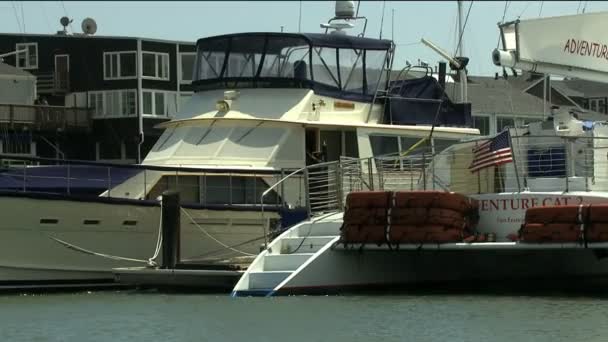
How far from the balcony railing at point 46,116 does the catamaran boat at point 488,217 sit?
32.6 meters

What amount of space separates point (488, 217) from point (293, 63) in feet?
18.6

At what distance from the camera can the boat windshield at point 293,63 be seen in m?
24.8

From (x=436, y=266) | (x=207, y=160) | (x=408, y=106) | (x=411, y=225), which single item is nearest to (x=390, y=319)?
(x=411, y=225)

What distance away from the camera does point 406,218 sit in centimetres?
2020

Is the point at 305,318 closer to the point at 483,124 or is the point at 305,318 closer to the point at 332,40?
the point at 332,40

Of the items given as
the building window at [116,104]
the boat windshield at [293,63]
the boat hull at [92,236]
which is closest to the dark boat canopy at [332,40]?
the boat windshield at [293,63]

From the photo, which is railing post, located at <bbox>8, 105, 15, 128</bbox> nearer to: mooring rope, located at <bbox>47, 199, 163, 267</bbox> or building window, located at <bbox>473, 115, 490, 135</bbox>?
building window, located at <bbox>473, 115, 490, 135</bbox>

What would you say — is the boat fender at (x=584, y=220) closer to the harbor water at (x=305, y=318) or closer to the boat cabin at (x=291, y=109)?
the harbor water at (x=305, y=318)

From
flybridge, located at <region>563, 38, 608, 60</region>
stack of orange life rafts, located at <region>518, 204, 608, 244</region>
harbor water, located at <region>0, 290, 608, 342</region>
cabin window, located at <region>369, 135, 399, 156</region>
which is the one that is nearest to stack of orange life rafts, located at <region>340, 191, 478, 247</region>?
harbor water, located at <region>0, 290, 608, 342</region>

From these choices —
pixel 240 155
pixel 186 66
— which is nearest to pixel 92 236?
pixel 240 155

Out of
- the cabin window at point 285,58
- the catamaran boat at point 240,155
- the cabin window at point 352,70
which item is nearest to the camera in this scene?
the catamaran boat at point 240,155

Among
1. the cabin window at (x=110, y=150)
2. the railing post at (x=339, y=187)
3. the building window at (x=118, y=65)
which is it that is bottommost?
the railing post at (x=339, y=187)

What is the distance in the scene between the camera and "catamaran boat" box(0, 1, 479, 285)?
21.7 metres

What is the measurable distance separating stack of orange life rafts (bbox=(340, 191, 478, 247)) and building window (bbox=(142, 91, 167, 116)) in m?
38.3
